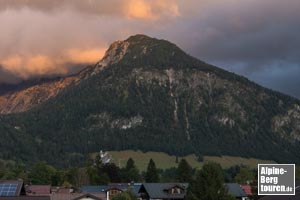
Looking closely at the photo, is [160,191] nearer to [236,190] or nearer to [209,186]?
[236,190]

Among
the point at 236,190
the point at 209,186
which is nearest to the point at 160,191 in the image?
the point at 236,190

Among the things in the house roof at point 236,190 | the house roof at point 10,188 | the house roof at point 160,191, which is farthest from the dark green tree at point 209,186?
the house roof at point 236,190

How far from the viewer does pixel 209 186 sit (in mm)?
103750

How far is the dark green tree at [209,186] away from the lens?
10250cm

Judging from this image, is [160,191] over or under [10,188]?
under

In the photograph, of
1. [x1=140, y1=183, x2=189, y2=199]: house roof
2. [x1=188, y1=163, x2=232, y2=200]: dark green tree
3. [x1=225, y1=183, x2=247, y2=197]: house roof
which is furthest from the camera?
[x1=225, y1=183, x2=247, y2=197]: house roof

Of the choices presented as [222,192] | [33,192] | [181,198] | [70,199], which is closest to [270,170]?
[222,192]

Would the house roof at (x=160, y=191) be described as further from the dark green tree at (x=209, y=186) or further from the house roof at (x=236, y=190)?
the dark green tree at (x=209, y=186)

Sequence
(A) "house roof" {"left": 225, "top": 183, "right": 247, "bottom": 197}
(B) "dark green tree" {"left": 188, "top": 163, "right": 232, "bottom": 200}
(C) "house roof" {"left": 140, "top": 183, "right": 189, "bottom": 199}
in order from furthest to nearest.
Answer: (A) "house roof" {"left": 225, "top": 183, "right": 247, "bottom": 197} < (C) "house roof" {"left": 140, "top": 183, "right": 189, "bottom": 199} < (B) "dark green tree" {"left": 188, "top": 163, "right": 232, "bottom": 200}

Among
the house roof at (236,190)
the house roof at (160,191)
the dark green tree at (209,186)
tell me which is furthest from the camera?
the house roof at (236,190)

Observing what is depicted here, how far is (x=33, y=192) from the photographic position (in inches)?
5822

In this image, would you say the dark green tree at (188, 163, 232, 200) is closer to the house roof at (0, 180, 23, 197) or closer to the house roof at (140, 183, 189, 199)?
the house roof at (0, 180, 23, 197)

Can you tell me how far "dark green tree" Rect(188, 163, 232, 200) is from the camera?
336ft

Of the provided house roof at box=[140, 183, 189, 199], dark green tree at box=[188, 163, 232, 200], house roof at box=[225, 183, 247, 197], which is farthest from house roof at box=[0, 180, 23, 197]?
house roof at box=[225, 183, 247, 197]
